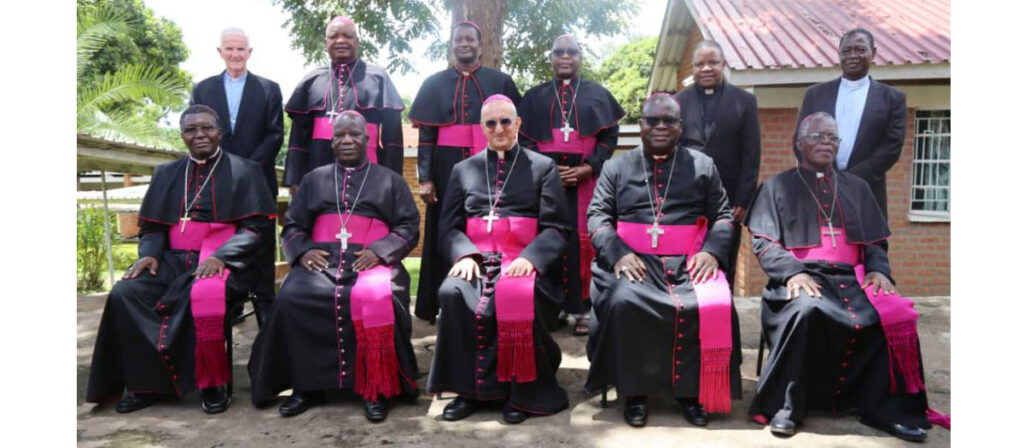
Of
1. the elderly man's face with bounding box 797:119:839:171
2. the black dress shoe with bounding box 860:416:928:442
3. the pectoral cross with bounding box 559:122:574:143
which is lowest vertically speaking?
the black dress shoe with bounding box 860:416:928:442

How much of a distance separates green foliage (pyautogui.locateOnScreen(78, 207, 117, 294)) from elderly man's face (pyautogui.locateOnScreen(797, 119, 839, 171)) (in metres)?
9.96

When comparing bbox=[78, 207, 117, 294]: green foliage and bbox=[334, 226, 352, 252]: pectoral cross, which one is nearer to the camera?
bbox=[334, 226, 352, 252]: pectoral cross

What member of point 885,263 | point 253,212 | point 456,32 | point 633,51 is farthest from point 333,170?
point 633,51

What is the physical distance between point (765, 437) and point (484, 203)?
6.54 feet

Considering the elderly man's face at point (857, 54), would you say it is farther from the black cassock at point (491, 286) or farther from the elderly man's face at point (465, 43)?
the elderly man's face at point (465, 43)

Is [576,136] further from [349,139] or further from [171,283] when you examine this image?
[171,283]

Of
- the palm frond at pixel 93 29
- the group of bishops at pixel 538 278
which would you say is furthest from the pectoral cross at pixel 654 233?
the palm frond at pixel 93 29

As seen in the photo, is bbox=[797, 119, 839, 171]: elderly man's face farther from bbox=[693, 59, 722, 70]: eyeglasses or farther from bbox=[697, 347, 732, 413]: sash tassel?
bbox=[697, 347, 732, 413]: sash tassel

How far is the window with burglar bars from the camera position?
8.57 m

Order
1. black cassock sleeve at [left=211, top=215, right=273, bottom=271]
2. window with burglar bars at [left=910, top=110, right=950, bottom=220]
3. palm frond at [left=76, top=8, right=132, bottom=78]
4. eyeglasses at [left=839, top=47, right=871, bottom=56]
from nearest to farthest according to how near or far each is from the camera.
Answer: black cassock sleeve at [left=211, top=215, right=273, bottom=271] → eyeglasses at [left=839, top=47, right=871, bottom=56] → window with burglar bars at [left=910, top=110, right=950, bottom=220] → palm frond at [left=76, top=8, right=132, bottom=78]

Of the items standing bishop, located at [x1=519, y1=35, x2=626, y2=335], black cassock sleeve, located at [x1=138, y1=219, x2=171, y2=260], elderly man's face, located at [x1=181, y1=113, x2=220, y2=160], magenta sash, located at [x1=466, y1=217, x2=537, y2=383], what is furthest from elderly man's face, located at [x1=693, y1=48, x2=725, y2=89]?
black cassock sleeve, located at [x1=138, y1=219, x2=171, y2=260]

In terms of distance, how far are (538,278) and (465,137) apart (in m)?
1.53

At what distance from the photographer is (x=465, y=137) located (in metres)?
5.18

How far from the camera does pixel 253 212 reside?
14.7ft
